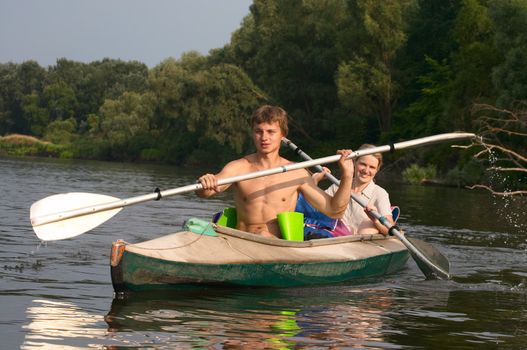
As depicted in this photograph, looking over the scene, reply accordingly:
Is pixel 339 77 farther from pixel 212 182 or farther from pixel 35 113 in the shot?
pixel 35 113

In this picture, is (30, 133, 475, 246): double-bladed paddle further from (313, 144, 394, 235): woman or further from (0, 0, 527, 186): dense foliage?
(0, 0, 527, 186): dense foliage

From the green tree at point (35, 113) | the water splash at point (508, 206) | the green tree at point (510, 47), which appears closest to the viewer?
the water splash at point (508, 206)

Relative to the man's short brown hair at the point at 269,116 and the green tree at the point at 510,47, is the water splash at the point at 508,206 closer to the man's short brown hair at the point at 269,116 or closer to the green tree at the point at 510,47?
the green tree at the point at 510,47

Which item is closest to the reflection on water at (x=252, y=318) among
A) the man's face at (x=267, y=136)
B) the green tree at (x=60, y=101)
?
the man's face at (x=267, y=136)

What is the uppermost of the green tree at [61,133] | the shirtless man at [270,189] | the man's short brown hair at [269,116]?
the green tree at [61,133]

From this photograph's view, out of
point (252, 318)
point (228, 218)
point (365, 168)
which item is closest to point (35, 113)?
point (365, 168)

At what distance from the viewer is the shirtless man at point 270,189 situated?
809 cm

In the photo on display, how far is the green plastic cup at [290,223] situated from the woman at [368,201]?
1.83 m

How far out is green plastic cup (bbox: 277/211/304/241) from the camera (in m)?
8.49

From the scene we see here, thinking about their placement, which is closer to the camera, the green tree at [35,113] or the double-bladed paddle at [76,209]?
the double-bladed paddle at [76,209]

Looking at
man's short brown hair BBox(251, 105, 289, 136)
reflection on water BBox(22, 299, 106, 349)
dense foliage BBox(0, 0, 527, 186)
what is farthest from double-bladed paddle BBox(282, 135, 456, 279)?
dense foliage BBox(0, 0, 527, 186)

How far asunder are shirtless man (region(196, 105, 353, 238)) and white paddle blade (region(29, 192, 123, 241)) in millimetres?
914

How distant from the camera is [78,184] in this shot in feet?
83.5

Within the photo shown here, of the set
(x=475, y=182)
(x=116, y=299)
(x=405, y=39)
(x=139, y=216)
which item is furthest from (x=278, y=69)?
(x=116, y=299)
